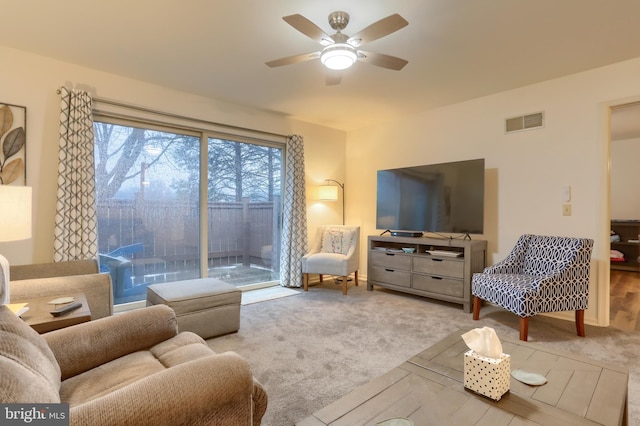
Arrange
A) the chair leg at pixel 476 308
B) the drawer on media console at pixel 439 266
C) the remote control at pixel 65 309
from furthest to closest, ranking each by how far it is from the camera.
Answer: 1. the drawer on media console at pixel 439 266
2. the chair leg at pixel 476 308
3. the remote control at pixel 65 309

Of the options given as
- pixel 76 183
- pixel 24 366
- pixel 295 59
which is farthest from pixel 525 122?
pixel 76 183

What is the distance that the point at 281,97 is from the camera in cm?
377

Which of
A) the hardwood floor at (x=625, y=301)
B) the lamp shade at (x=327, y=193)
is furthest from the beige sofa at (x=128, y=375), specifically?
the hardwood floor at (x=625, y=301)

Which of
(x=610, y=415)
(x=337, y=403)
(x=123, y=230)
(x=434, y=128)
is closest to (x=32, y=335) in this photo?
(x=337, y=403)

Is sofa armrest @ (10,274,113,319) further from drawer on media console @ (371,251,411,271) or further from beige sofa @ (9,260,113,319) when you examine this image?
drawer on media console @ (371,251,411,271)

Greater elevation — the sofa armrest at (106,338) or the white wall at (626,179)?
the white wall at (626,179)

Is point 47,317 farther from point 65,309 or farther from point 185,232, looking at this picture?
point 185,232

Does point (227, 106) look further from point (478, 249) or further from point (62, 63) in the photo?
point (478, 249)

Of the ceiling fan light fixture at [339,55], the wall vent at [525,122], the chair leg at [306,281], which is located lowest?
the chair leg at [306,281]

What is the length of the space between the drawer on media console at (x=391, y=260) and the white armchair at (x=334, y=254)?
267 mm

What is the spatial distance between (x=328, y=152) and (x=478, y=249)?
8.58ft

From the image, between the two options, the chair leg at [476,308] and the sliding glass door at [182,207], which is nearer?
the chair leg at [476,308]

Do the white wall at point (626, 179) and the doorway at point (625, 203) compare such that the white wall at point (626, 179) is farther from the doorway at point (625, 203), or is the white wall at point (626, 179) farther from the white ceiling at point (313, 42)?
the white ceiling at point (313, 42)

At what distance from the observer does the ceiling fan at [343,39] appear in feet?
5.91
